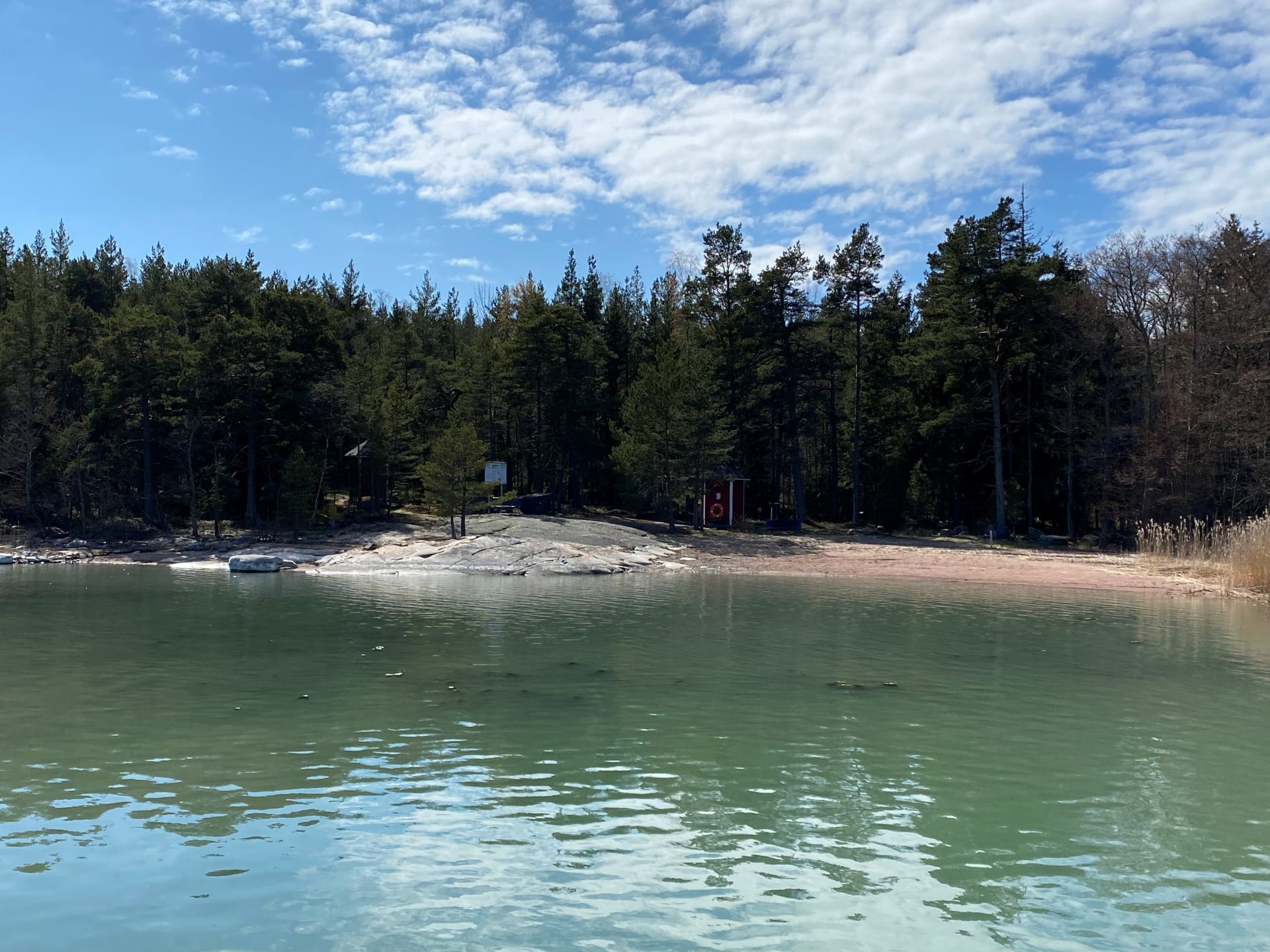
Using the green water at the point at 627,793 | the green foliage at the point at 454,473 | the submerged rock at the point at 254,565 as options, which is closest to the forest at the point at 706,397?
the green foliage at the point at 454,473

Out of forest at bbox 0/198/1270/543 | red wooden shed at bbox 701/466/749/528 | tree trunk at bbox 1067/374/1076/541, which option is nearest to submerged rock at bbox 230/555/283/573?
forest at bbox 0/198/1270/543

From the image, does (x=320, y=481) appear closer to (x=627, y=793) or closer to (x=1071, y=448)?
(x=1071, y=448)

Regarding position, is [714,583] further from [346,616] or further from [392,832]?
[392,832]

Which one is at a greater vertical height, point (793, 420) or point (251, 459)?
point (793, 420)

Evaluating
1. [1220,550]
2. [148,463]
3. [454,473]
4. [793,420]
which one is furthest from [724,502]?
[148,463]

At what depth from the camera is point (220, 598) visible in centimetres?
2552

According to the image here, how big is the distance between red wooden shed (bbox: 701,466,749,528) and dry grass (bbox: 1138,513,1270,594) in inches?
832

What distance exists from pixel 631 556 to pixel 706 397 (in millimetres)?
10806

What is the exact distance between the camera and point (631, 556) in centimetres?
3847

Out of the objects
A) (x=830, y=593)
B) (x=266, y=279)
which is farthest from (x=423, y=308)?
(x=830, y=593)

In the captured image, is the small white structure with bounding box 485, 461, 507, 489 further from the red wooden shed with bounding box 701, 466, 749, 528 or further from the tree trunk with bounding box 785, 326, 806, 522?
the tree trunk with bounding box 785, 326, 806, 522

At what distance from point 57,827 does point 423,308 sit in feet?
207

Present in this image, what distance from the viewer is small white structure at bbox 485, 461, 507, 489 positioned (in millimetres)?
47469

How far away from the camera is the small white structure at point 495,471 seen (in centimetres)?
4747
